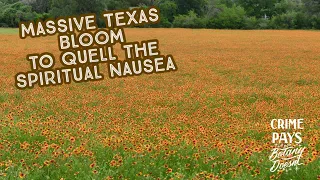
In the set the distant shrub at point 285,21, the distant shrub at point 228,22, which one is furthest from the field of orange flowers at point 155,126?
the distant shrub at point 228,22

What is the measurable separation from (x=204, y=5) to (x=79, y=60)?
9625 centimetres

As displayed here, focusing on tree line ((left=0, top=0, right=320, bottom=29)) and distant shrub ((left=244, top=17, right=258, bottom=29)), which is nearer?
tree line ((left=0, top=0, right=320, bottom=29))

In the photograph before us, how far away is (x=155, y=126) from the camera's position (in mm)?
9281

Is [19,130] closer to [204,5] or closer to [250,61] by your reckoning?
[250,61]

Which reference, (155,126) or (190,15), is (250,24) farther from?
(155,126)

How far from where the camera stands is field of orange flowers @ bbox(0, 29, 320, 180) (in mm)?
6242

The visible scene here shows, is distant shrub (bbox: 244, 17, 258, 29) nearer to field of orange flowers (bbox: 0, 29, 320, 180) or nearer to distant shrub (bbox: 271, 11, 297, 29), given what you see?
distant shrub (bbox: 271, 11, 297, 29)

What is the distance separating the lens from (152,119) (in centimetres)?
1016

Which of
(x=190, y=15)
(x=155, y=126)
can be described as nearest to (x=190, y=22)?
(x=190, y=15)

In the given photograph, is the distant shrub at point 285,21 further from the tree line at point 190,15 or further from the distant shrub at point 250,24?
the distant shrub at point 250,24

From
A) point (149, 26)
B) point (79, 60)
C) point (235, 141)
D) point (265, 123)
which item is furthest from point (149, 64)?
point (149, 26)

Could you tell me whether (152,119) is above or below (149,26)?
above

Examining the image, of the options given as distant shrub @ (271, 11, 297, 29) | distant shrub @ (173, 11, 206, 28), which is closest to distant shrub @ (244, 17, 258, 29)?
distant shrub @ (271, 11, 297, 29)

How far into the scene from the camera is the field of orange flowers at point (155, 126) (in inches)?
246
